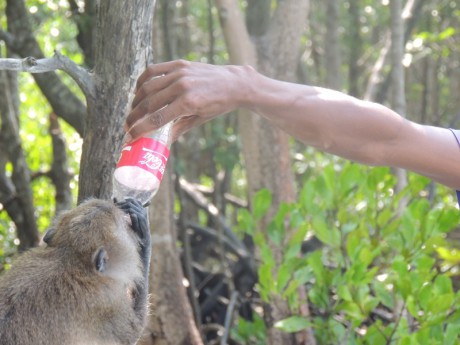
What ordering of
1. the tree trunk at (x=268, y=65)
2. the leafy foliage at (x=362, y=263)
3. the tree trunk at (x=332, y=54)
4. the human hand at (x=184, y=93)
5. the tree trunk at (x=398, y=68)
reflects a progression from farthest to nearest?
the tree trunk at (x=332, y=54) → the tree trunk at (x=398, y=68) → the tree trunk at (x=268, y=65) → the leafy foliage at (x=362, y=263) → the human hand at (x=184, y=93)

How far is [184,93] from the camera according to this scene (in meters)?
1.75

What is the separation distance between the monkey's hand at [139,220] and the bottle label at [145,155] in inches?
6.8

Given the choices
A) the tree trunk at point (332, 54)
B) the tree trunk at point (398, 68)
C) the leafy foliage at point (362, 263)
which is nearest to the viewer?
the leafy foliage at point (362, 263)

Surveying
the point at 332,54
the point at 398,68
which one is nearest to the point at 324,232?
the point at 398,68

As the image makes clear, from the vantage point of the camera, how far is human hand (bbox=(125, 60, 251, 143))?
1.76 metres

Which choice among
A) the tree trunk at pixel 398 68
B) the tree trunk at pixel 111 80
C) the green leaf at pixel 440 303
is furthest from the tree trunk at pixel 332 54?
the tree trunk at pixel 111 80

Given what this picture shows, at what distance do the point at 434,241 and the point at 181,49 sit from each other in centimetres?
449

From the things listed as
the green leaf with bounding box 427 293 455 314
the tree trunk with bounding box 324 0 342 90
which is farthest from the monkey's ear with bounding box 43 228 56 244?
the tree trunk with bounding box 324 0 342 90

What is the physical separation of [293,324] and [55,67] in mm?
1547

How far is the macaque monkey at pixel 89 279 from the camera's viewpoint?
2107 mm

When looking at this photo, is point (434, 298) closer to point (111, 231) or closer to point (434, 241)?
point (434, 241)

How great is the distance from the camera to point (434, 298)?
2869 mm

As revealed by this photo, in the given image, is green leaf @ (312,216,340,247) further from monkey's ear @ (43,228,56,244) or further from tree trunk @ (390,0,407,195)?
monkey's ear @ (43,228,56,244)

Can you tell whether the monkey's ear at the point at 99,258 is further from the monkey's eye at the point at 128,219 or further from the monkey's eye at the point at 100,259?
the monkey's eye at the point at 128,219
